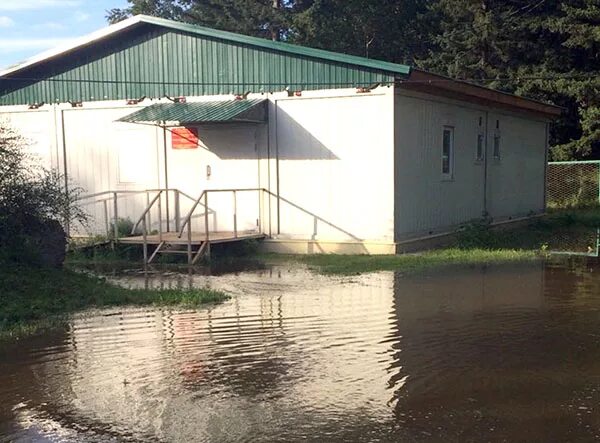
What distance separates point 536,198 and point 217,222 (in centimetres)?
1225

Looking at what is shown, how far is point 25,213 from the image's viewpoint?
11.3 metres

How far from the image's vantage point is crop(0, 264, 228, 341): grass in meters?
9.14

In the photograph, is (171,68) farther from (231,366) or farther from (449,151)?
(231,366)

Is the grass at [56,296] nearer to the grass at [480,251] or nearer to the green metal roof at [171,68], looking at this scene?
the grass at [480,251]

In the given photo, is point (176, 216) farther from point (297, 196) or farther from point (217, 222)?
point (297, 196)

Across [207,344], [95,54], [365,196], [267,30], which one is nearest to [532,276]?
[365,196]

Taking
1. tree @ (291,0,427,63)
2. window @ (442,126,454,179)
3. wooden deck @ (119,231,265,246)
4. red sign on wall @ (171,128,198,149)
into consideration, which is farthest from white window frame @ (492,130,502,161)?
tree @ (291,0,427,63)

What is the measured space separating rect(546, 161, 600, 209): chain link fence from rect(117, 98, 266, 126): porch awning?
56.3 ft

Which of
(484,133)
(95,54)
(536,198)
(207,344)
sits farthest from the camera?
(536,198)

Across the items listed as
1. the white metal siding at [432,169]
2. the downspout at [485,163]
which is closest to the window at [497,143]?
the downspout at [485,163]

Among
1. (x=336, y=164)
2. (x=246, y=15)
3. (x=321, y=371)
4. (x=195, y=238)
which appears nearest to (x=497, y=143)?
(x=336, y=164)

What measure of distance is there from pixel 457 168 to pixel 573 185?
1436 centimetres

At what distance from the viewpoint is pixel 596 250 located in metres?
16.2

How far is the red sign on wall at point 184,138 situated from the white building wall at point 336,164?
80.8 inches
